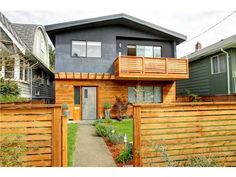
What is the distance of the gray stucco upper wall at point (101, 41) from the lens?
46.1ft

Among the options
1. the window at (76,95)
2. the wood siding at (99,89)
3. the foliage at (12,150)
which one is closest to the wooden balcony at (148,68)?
the wood siding at (99,89)

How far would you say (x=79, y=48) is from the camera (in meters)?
14.4

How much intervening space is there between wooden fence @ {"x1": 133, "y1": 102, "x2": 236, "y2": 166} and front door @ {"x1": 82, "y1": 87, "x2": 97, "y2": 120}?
10363 millimetres

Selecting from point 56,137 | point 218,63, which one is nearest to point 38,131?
point 56,137

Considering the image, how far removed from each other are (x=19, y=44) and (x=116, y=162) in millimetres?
8848

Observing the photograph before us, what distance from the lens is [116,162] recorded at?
5.12 meters

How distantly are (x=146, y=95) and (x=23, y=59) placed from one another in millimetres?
9530

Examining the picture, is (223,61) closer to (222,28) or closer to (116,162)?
(222,28)

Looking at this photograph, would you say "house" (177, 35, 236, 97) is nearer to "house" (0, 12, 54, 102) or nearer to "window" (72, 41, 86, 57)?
"window" (72, 41, 86, 57)

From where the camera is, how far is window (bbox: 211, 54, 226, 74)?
14219mm

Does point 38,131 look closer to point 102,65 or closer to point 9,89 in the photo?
point 9,89
